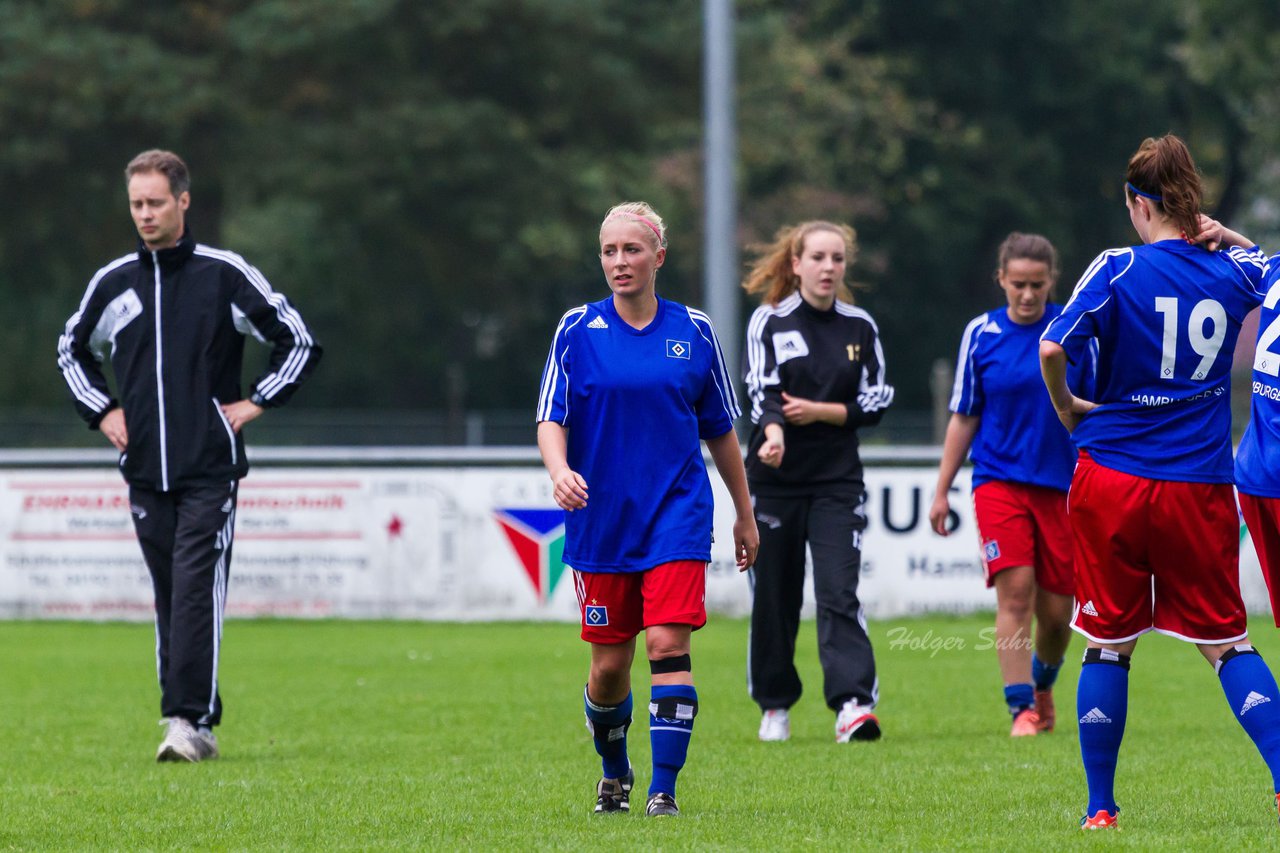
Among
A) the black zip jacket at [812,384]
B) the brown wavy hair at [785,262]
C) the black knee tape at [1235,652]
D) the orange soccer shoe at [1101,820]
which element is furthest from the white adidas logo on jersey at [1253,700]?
the brown wavy hair at [785,262]

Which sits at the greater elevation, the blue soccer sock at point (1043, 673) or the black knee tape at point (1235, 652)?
the black knee tape at point (1235, 652)

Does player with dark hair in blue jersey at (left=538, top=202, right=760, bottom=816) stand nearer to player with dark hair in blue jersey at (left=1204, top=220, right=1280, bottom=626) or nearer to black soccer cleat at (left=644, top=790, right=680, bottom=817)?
black soccer cleat at (left=644, top=790, right=680, bottom=817)

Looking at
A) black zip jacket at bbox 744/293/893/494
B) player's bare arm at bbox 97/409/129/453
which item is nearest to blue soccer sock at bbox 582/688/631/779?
black zip jacket at bbox 744/293/893/494

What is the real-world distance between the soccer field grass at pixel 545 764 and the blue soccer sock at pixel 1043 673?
242 millimetres

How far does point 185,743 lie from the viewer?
26.4 ft

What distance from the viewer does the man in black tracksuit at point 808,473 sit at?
8852 mm

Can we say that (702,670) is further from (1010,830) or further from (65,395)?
(65,395)

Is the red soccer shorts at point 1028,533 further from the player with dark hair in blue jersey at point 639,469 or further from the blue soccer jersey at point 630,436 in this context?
the blue soccer jersey at point 630,436

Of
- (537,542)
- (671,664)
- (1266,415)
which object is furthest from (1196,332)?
(537,542)

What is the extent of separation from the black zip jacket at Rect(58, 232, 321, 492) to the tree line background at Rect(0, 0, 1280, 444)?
13.6m

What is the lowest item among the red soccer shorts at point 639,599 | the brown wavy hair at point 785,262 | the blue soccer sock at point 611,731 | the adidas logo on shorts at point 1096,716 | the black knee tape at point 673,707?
the blue soccer sock at point 611,731

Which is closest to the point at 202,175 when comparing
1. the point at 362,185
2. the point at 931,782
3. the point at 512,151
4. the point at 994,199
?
the point at 362,185

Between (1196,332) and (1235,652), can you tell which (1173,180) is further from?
(1235,652)

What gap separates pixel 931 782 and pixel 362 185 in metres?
28.8
